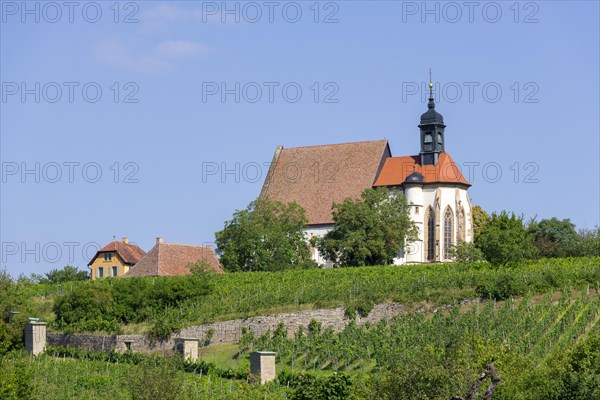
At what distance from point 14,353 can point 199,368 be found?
9692 millimetres

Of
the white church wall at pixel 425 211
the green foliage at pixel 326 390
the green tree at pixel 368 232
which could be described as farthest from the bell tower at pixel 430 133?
the green foliage at pixel 326 390

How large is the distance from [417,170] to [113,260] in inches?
1049

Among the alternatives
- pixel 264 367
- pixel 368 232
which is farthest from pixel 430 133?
pixel 264 367

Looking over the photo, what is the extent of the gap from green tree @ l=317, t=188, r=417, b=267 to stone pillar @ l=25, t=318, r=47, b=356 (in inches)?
807

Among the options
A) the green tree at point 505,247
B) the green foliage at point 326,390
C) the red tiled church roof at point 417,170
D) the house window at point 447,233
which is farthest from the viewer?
the red tiled church roof at point 417,170

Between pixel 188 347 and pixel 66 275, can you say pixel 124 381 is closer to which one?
pixel 188 347

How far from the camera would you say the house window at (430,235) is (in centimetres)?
7675

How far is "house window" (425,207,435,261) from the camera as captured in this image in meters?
76.8

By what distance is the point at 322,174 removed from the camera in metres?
84.2

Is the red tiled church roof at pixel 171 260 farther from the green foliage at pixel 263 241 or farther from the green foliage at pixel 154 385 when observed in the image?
the green foliage at pixel 154 385

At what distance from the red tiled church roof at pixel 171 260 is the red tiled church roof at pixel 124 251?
45.9ft

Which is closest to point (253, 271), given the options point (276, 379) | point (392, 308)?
point (392, 308)

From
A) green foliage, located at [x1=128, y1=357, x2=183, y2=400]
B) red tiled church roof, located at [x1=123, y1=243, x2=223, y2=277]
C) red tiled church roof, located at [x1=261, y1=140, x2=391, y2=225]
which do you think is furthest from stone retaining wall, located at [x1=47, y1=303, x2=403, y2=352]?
red tiled church roof, located at [x1=261, y1=140, x2=391, y2=225]

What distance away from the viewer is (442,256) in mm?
76625
